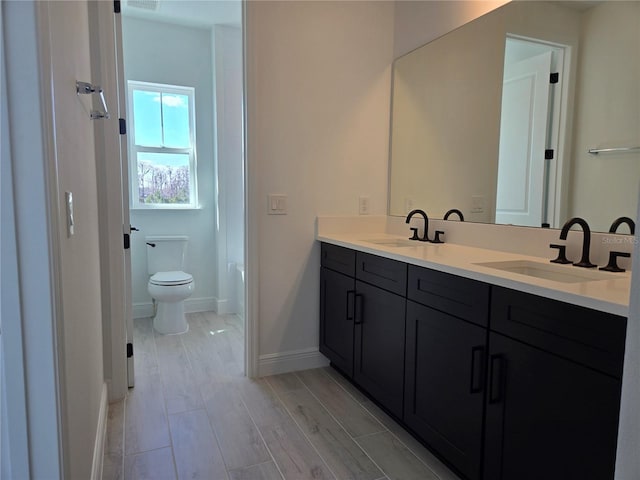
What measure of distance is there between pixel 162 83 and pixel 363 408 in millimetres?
3278

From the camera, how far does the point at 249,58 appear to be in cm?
234

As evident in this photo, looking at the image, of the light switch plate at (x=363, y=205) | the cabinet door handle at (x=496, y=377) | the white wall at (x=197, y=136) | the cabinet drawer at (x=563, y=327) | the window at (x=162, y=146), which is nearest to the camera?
the cabinet drawer at (x=563, y=327)

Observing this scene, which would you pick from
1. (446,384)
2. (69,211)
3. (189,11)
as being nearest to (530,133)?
(446,384)

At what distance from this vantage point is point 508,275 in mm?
1347

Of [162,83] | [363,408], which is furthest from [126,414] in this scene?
[162,83]

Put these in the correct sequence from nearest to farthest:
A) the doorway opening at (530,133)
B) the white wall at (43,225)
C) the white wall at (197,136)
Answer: the white wall at (43,225)
the doorway opening at (530,133)
the white wall at (197,136)

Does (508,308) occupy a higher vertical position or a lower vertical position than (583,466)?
higher

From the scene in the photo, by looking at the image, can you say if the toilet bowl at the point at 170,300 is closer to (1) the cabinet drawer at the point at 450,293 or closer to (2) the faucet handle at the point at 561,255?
(1) the cabinet drawer at the point at 450,293

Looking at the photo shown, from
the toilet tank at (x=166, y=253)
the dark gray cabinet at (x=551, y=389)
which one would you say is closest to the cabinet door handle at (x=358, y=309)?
the dark gray cabinet at (x=551, y=389)

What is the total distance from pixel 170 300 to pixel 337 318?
1591 mm

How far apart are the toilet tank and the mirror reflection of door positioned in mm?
2802

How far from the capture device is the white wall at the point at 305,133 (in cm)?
243

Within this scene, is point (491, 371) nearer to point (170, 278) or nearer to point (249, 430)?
point (249, 430)

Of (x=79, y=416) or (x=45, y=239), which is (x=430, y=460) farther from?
(x=45, y=239)
